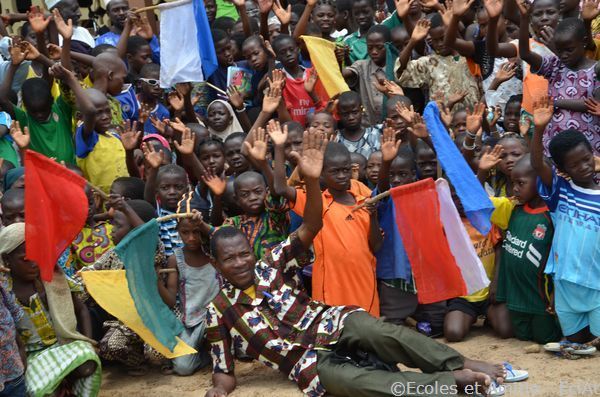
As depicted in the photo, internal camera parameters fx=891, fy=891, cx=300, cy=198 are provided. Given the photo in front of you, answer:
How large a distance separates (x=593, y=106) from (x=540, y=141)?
1.05 metres

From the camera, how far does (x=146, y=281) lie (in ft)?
18.8

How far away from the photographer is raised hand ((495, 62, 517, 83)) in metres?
7.80

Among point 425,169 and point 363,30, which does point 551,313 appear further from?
point 363,30

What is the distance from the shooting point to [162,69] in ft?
28.5

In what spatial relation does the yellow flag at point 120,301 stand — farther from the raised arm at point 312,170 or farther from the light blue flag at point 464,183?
the light blue flag at point 464,183

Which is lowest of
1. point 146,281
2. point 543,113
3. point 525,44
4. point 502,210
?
point 146,281

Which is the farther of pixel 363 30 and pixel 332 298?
pixel 363 30

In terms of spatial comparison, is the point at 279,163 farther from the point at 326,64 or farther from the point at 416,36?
the point at 416,36

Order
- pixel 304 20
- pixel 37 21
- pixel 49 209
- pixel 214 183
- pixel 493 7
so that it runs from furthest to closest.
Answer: pixel 304 20 < pixel 37 21 < pixel 493 7 < pixel 214 183 < pixel 49 209

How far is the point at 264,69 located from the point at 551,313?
415cm

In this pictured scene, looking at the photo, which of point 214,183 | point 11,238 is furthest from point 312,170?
point 11,238

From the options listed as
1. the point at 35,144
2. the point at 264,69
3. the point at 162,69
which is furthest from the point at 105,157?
the point at 264,69

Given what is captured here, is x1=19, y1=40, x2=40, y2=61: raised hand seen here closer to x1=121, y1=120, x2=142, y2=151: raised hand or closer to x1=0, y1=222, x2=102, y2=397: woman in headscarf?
x1=121, y1=120, x2=142, y2=151: raised hand

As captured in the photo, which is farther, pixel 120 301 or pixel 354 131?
pixel 354 131
